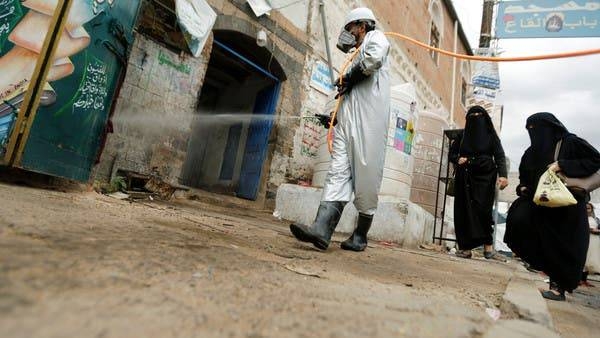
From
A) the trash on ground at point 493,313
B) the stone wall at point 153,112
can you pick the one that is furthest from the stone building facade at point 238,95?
the trash on ground at point 493,313

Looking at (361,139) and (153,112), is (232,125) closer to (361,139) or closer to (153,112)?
(153,112)

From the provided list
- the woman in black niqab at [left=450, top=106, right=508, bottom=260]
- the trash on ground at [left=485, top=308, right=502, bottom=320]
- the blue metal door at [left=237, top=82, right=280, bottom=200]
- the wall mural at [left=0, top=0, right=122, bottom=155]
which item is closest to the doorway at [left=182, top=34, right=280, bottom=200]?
the blue metal door at [left=237, top=82, right=280, bottom=200]

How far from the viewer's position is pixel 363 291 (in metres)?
1.14

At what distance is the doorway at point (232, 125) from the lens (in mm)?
6559

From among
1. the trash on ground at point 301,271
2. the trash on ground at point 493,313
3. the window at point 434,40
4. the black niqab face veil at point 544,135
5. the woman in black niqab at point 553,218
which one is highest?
the window at point 434,40

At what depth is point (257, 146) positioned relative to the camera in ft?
21.8

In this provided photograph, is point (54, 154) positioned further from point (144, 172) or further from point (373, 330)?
point (373, 330)

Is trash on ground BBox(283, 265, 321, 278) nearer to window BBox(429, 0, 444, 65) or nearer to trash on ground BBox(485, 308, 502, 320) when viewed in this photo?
trash on ground BBox(485, 308, 502, 320)

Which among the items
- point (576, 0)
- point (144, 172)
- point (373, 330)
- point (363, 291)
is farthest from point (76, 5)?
point (576, 0)

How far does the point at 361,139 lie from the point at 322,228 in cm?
68

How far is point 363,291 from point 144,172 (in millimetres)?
4215

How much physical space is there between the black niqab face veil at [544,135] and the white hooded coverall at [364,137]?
3.93 ft

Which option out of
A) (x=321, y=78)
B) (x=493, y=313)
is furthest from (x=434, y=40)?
(x=493, y=313)

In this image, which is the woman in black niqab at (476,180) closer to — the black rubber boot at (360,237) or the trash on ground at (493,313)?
the black rubber boot at (360,237)
